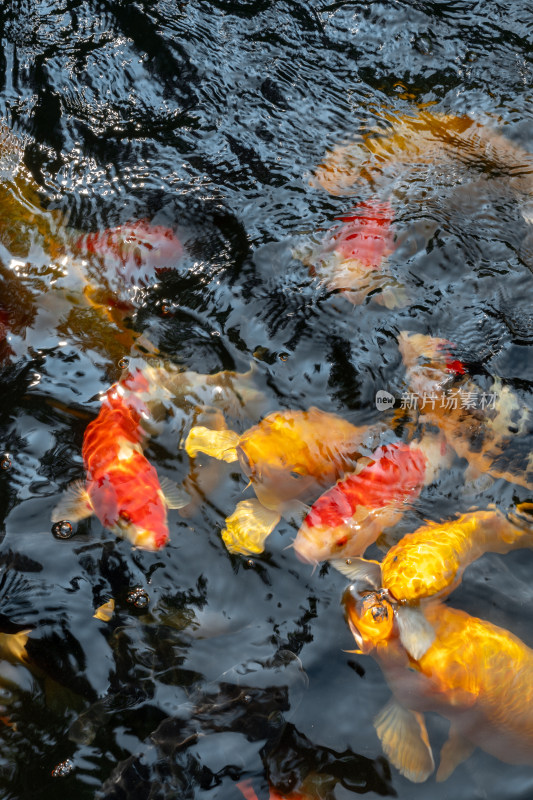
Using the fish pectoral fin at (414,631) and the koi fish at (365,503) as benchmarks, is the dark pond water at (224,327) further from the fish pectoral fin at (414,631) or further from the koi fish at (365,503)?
the fish pectoral fin at (414,631)

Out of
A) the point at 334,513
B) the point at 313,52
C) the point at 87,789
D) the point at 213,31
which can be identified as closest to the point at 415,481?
the point at 334,513

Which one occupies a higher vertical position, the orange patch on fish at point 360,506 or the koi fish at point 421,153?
the koi fish at point 421,153

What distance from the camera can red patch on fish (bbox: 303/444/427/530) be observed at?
3.20 metres

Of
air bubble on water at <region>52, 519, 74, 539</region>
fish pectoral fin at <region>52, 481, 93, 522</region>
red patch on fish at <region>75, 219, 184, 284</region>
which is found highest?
red patch on fish at <region>75, 219, 184, 284</region>

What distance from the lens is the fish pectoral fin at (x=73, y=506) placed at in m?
3.31

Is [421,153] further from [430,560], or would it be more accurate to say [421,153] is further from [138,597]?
[138,597]

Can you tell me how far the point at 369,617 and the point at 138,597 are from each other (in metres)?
1.09

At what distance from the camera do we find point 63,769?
2.74 meters

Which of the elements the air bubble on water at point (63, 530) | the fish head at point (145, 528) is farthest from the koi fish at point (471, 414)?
the air bubble on water at point (63, 530)

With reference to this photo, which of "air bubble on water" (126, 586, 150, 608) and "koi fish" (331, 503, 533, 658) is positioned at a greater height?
"koi fish" (331, 503, 533, 658)

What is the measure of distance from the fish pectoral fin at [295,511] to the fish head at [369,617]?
0.45 metres

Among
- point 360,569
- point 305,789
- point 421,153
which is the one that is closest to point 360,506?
point 360,569

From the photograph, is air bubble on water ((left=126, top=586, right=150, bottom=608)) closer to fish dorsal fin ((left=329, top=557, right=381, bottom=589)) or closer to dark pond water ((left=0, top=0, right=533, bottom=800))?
dark pond water ((left=0, top=0, right=533, bottom=800))

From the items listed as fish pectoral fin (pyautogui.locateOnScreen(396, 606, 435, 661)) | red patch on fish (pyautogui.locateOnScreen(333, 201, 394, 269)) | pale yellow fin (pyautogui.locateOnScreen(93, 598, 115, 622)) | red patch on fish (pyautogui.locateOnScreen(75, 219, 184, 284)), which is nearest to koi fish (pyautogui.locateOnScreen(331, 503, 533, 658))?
fish pectoral fin (pyautogui.locateOnScreen(396, 606, 435, 661))
